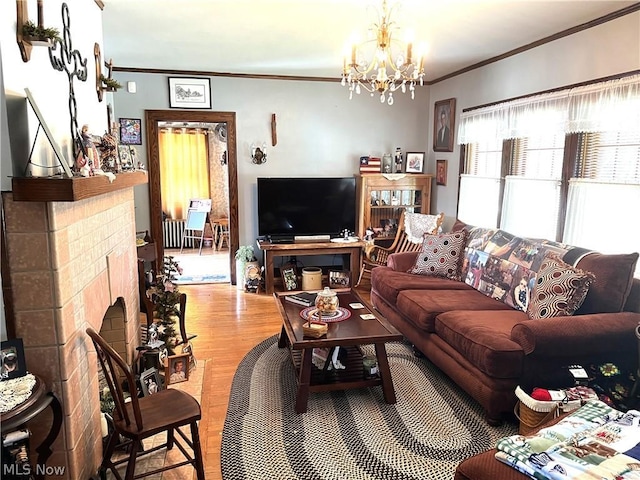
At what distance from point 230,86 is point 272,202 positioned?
4.70 feet

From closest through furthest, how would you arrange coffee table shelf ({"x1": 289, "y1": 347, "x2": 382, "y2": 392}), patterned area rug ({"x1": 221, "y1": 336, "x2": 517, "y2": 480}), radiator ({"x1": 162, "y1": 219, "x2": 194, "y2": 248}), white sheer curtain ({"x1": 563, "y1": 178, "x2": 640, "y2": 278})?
patterned area rug ({"x1": 221, "y1": 336, "x2": 517, "y2": 480}) < coffee table shelf ({"x1": 289, "y1": 347, "x2": 382, "y2": 392}) < white sheer curtain ({"x1": 563, "y1": 178, "x2": 640, "y2": 278}) < radiator ({"x1": 162, "y1": 219, "x2": 194, "y2": 248})

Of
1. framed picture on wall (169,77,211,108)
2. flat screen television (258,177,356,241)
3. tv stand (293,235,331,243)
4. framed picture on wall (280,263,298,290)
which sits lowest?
framed picture on wall (280,263,298,290)

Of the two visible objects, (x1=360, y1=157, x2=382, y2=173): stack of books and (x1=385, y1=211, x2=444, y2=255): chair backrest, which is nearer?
(x1=385, y1=211, x2=444, y2=255): chair backrest

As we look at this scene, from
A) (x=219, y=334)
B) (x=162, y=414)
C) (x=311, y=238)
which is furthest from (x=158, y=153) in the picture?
(x=162, y=414)

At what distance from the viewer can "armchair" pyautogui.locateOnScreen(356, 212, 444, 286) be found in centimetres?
502

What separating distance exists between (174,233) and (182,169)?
3.88 feet

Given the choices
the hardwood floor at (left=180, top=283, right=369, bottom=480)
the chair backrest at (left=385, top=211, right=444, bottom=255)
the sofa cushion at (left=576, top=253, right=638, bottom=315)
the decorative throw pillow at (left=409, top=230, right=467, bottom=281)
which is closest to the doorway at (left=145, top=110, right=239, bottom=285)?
the hardwood floor at (left=180, top=283, right=369, bottom=480)

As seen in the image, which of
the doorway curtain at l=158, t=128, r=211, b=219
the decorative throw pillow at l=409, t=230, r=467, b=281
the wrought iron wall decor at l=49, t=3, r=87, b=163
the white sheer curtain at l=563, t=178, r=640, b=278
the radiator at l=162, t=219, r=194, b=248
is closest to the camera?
the wrought iron wall decor at l=49, t=3, r=87, b=163

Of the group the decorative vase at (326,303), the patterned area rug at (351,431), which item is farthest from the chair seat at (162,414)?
the decorative vase at (326,303)

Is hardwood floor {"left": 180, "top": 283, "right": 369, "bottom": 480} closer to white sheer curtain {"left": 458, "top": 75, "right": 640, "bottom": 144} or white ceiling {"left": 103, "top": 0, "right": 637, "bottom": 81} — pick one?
white sheer curtain {"left": 458, "top": 75, "right": 640, "bottom": 144}

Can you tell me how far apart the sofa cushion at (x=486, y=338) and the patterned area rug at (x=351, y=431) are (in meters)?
0.36

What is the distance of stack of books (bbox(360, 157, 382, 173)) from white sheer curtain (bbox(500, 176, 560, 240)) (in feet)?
5.36

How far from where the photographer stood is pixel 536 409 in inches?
86.8

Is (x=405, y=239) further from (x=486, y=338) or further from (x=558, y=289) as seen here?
(x=486, y=338)
